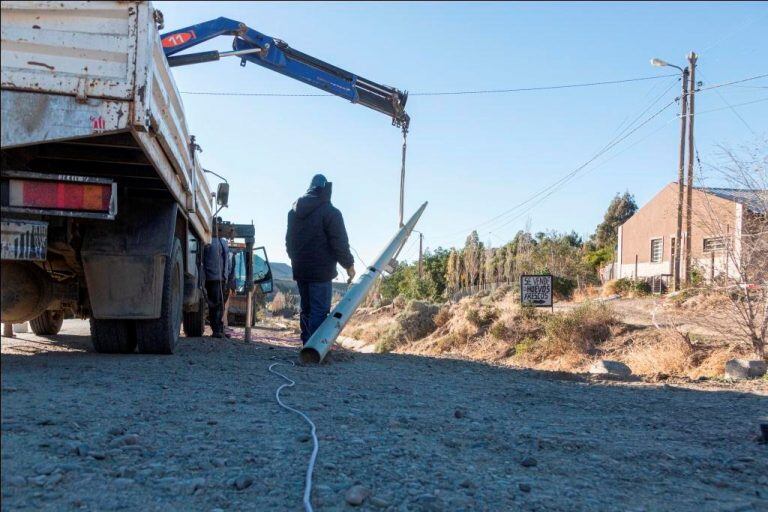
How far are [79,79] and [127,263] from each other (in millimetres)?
2037

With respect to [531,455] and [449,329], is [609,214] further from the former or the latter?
[531,455]

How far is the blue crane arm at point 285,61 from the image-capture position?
886 cm

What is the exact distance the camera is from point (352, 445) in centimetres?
332

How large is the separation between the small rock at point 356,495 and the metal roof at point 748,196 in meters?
7.87

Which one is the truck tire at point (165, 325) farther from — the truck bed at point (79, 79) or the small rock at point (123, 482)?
the small rock at point (123, 482)

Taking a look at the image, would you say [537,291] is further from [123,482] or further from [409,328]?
[123,482]

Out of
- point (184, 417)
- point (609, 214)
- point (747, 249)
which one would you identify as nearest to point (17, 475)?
point (184, 417)

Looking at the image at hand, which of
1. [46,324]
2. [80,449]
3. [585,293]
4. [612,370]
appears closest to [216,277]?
[46,324]

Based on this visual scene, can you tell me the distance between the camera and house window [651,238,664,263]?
3145 centimetres

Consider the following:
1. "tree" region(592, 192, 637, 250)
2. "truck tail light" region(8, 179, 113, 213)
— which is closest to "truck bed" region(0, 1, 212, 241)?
"truck tail light" region(8, 179, 113, 213)

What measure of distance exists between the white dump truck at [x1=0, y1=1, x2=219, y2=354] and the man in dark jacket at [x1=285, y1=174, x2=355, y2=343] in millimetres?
1228

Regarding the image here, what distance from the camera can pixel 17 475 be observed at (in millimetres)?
2459

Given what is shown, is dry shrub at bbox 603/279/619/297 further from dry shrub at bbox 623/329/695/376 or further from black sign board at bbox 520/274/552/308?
dry shrub at bbox 623/329/695/376

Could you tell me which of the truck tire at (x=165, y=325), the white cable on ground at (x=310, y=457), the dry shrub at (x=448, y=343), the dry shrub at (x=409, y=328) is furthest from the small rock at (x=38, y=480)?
the dry shrub at (x=409, y=328)
